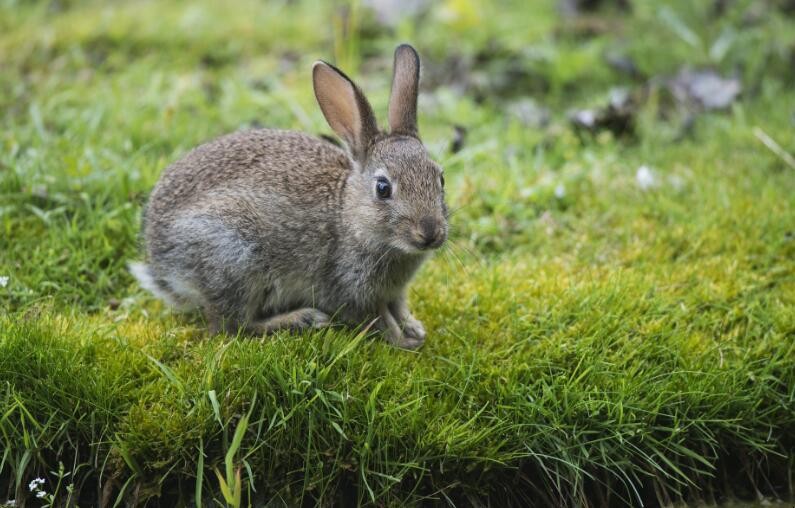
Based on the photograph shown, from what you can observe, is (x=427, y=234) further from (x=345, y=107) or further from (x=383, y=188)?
(x=345, y=107)

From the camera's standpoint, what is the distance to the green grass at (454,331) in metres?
4.03

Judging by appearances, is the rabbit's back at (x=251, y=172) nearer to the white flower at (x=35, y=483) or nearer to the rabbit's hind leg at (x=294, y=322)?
the rabbit's hind leg at (x=294, y=322)

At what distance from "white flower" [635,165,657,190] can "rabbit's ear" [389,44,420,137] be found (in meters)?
2.23

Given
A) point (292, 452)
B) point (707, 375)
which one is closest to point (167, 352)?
point (292, 452)

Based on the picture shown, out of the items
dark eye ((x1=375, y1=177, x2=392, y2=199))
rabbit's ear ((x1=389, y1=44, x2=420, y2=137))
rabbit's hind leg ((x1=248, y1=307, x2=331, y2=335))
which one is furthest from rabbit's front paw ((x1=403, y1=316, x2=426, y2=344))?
rabbit's ear ((x1=389, y1=44, x2=420, y2=137))

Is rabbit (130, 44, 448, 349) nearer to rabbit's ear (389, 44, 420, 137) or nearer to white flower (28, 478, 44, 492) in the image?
rabbit's ear (389, 44, 420, 137)

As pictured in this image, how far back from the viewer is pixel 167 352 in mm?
4426

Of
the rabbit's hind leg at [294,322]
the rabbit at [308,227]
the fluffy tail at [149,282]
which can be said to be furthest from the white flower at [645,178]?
the fluffy tail at [149,282]

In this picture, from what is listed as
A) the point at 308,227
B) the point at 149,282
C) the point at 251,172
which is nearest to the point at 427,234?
the point at 308,227

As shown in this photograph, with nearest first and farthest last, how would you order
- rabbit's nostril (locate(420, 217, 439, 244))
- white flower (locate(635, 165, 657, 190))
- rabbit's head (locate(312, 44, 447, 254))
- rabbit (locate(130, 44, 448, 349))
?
rabbit's nostril (locate(420, 217, 439, 244))
rabbit's head (locate(312, 44, 447, 254))
rabbit (locate(130, 44, 448, 349))
white flower (locate(635, 165, 657, 190))

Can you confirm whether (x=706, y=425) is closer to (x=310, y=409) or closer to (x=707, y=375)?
(x=707, y=375)

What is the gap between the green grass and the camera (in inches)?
159

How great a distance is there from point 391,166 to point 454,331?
0.96 metres

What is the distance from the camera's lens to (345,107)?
15.9 feet
